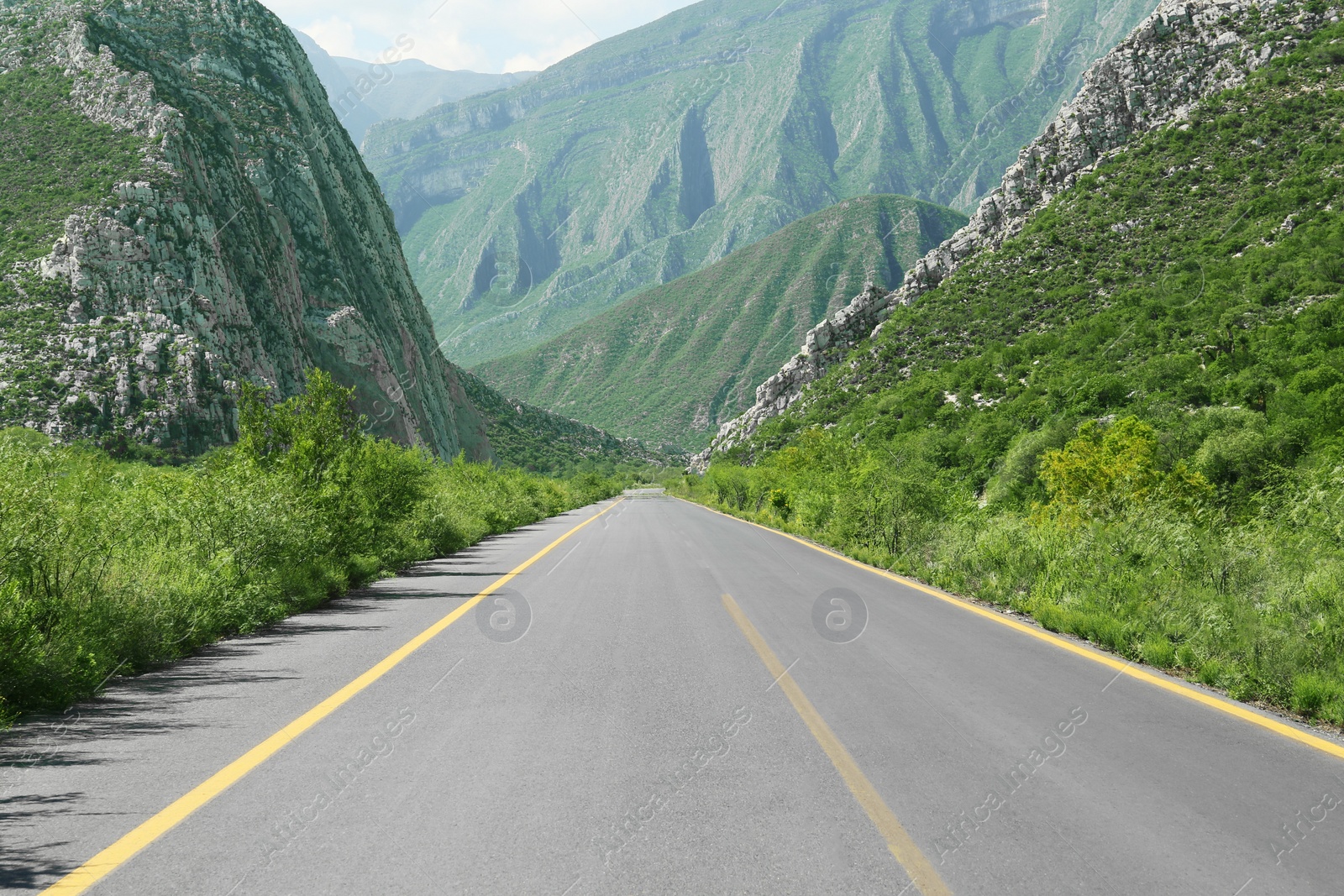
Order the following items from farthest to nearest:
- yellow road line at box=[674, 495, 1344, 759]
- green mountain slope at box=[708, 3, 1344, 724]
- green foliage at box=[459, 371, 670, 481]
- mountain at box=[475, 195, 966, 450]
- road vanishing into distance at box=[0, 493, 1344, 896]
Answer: mountain at box=[475, 195, 966, 450]
green foliage at box=[459, 371, 670, 481]
green mountain slope at box=[708, 3, 1344, 724]
yellow road line at box=[674, 495, 1344, 759]
road vanishing into distance at box=[0, 493, 1344, 896]

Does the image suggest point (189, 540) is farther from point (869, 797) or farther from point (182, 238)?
point (182, 238)

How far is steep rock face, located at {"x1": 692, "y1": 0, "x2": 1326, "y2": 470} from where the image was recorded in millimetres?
46875

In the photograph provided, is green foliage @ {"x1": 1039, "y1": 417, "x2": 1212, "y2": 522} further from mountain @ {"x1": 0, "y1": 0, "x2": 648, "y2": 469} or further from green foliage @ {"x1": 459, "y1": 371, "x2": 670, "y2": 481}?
green foliage @ {"x1": 459, "y1": 371, "x2": 670, "y2": 481}

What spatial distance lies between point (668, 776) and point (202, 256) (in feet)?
160

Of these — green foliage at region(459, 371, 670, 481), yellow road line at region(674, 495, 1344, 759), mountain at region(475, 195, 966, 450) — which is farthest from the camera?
mountain at region(475, 195, 966, 450)

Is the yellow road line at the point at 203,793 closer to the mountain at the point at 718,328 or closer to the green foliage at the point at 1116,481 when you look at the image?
the green foliage at the point at 1116,481

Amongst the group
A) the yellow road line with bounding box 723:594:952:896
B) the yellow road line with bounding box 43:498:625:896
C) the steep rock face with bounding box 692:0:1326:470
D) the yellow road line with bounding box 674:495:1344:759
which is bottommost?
the yellow road line with bounding box 674:495:1344:759

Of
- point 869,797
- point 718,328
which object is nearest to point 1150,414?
point 869,797

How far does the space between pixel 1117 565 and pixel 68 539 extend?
11214 millimetres

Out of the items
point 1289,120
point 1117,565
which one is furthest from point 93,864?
point 1289,120

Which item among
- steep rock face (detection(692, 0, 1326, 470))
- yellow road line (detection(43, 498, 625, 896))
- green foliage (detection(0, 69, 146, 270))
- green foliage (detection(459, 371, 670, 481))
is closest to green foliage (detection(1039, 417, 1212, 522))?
yellow road line (detection(43, 498, 625, 896))

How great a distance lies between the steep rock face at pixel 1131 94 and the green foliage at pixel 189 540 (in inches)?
1860

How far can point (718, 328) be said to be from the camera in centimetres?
11538

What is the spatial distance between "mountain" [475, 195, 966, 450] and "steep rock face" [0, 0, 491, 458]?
4538 centimetres
